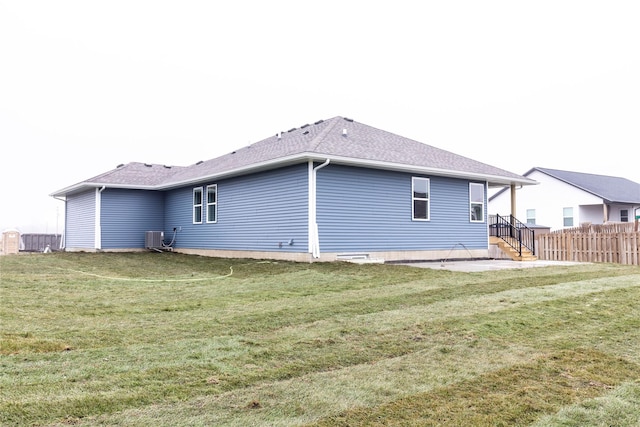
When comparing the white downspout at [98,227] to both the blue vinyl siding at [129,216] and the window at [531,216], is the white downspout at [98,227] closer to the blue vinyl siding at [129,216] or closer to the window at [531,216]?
the blue vinyl siding at [129,216]

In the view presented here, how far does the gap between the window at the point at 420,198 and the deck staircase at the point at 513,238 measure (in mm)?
3866

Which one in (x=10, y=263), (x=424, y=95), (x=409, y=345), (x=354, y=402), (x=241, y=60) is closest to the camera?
(x=354, y=402)

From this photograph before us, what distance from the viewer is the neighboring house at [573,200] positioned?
96.4ft

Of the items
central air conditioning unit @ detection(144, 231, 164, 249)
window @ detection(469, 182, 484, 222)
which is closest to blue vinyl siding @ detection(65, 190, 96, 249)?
central air conditioning unit @ detection(144, 231, 164, 249)

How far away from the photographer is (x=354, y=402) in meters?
3.19

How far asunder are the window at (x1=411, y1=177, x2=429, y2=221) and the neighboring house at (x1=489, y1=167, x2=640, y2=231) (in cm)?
1827

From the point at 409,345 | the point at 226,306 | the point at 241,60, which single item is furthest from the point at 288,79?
the point at 409,345

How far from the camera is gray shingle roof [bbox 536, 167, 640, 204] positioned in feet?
95.8

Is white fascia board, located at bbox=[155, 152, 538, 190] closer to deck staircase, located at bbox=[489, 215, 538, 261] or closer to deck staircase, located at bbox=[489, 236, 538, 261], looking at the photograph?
deck staircase, located at bbox=[489, 215, 538, 261]

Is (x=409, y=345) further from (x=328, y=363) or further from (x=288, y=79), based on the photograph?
(x=288, y=79)

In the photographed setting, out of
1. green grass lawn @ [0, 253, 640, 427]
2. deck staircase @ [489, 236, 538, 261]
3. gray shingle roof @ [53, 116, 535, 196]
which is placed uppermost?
gray shingle roof @ [53, 116, 535, 196]

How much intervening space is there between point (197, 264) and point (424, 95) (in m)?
16.4

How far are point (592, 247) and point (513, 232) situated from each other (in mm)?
2690

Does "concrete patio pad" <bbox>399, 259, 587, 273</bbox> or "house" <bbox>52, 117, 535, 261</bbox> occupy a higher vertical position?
"house" <bbox>52, 117, 535, 261</bbox>
